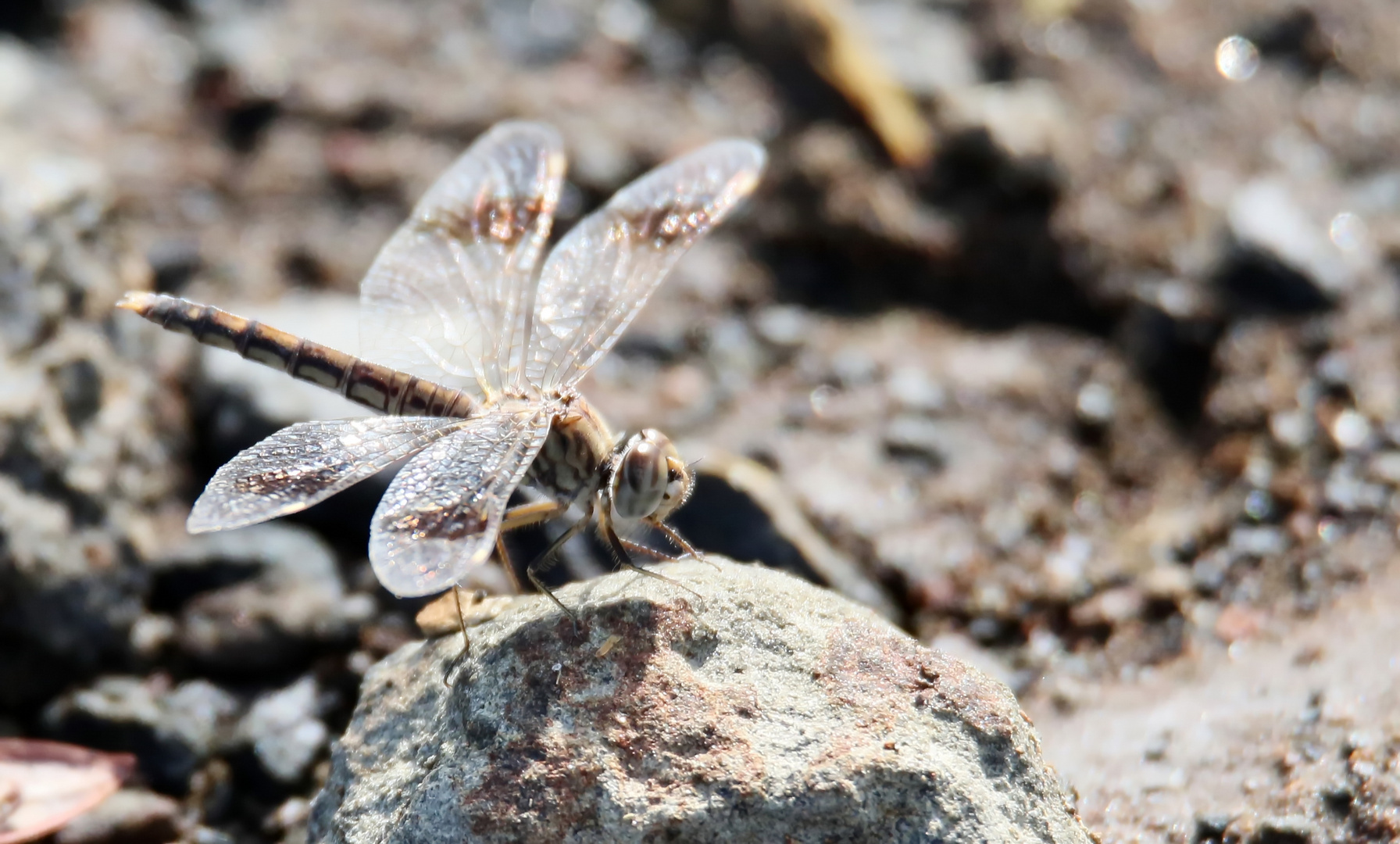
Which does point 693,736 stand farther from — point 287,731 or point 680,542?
point 287,731

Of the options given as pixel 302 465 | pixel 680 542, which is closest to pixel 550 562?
pixel 680 542

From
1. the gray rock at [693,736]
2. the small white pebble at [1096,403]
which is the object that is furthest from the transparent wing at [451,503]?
the small white pebble at [1096,403]

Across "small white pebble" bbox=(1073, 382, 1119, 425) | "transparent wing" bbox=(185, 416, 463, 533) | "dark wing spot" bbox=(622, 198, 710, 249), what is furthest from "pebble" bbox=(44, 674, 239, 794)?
"small white pebble" bbox=(1073, 382, 1119, 425)

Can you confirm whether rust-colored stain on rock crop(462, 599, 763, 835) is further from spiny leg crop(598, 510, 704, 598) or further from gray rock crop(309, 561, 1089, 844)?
spiny leg crop(598, 510, 704, 598)

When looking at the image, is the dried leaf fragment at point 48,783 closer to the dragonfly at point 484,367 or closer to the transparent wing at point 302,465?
the transparent wing at point 302,465

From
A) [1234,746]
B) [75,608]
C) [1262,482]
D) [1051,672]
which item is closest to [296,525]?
[75,608]

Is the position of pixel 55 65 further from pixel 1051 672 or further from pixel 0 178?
pixel 1051 672
